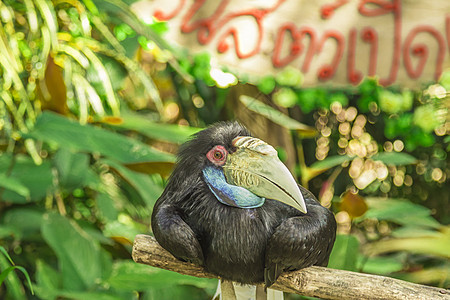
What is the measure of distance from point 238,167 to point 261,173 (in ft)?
0.06

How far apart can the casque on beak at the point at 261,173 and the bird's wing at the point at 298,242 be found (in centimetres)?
2

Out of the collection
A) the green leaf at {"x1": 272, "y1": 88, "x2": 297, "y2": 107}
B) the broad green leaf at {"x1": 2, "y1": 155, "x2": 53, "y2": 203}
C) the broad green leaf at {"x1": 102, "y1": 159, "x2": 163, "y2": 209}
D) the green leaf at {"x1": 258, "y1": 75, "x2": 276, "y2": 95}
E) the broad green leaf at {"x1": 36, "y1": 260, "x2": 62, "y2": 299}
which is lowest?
the broad green leaf at {"x1": 36, "y1": 260, "x2": 62, "y2": 299}

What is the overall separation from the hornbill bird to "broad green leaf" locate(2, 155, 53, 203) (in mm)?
547

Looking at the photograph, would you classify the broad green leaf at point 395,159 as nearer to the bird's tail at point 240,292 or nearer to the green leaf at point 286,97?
the green leaf at point 286,97

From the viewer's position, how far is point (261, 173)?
326mm

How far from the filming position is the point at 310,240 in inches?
12.9

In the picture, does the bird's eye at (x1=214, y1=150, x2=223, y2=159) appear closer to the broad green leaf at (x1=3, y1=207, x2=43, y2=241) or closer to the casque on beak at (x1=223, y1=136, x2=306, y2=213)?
the casque on beak at (x1=223, y1=136, x2=306, y2=213)

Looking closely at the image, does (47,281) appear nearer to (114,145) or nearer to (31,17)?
(114,145)

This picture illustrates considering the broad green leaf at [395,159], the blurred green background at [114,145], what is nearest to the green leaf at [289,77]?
the blurred green background at [114,145]

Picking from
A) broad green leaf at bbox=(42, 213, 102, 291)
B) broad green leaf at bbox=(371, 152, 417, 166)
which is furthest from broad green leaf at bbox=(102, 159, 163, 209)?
broad green leaf at bbox=(371, 152, 417, 166)

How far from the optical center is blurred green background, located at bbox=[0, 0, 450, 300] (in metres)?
0.70

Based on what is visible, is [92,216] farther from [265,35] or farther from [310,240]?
[310,240]

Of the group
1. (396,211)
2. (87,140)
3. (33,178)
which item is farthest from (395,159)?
(33,178)

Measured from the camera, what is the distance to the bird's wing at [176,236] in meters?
0.33
